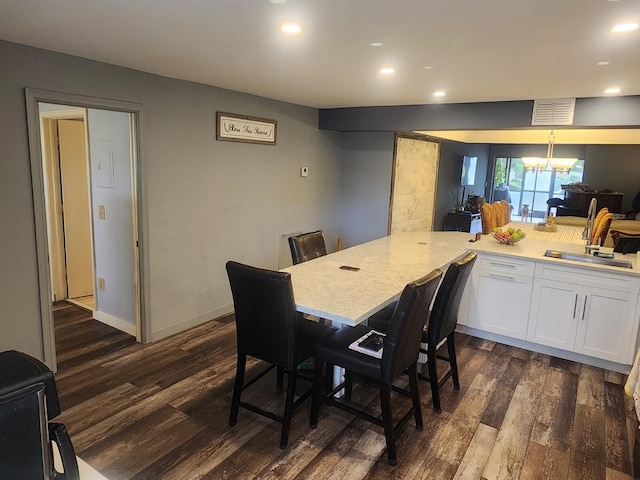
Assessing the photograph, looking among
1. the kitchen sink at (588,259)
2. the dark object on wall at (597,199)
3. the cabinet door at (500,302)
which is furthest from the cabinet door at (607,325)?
the dark object on wall at (597,199)

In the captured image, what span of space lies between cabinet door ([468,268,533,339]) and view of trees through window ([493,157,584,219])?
29.2 ft

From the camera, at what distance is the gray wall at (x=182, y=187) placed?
272 centimetres

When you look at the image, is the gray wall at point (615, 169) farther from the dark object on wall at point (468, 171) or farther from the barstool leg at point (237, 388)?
the barstool leg at point (237, 388)

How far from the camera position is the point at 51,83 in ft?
9.20

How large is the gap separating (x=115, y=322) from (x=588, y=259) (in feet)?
14.1

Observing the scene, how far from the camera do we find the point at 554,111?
3854 millimetres

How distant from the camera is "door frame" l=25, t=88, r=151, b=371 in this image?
2.76m

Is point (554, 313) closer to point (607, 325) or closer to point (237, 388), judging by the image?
point (607, 325)

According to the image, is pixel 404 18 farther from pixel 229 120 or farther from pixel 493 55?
pixel 229 120

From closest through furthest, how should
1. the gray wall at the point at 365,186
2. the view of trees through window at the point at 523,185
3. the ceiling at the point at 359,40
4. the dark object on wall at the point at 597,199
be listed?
the ceiling at the point at 359,40, the gray wall at the point at 365,186, the dark object on wall at the point at 597,199, the view of trees through window at the point at 523,185

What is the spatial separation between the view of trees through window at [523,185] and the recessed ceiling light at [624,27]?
34.4 feet

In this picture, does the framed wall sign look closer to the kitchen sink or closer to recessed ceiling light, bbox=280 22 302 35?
recessed ceiling light, bbox=280 22 302 35

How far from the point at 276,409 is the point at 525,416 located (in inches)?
63.9

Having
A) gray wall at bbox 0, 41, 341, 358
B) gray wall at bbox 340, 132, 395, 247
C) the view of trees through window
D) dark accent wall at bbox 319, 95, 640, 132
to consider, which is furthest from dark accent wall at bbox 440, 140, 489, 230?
dark accent wall at bbox 319, 95, 640, 132
